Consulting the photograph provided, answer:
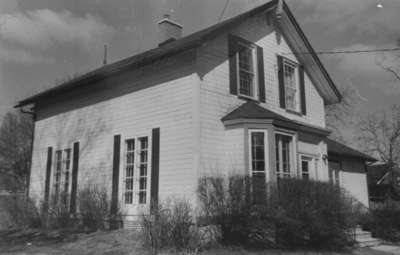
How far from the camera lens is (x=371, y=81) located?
25.4m

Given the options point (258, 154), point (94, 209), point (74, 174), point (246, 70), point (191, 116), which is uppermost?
point (246, 70)

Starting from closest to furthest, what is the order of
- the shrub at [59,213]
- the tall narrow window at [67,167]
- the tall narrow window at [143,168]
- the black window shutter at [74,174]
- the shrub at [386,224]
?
the tall narrow window at [143,168] → the shrub at [59,213] → the shrub at [386,224] → the black window shutter at [74,174] → the tall narrow window at [67,167]

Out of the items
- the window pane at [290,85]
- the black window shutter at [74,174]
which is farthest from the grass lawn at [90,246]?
the window pane at [290,85]

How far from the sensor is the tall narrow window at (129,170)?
1197 centimetres

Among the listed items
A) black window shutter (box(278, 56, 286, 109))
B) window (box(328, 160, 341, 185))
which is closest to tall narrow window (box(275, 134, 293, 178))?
black window shutter (box(278, 56, 286, 109))

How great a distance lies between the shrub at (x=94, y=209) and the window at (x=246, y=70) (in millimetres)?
5607

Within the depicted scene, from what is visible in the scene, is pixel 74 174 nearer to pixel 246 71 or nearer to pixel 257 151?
pixel 257 151

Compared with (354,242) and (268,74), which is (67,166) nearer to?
(268,74)

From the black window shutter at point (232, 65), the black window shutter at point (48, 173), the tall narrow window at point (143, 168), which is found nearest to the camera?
the tall narrow window at point (143, 168)

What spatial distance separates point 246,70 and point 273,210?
5330 mm

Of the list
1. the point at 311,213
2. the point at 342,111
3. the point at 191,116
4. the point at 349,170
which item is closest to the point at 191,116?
the point at 191,116

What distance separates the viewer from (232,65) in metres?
11.9

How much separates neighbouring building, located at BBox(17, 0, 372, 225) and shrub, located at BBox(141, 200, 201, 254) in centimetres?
134

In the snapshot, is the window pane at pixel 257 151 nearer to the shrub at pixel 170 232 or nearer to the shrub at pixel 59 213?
the shrub at pixel 170 232
